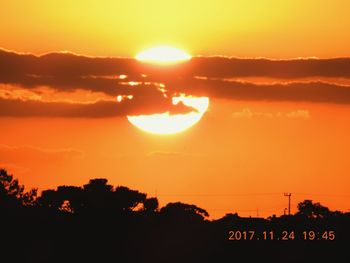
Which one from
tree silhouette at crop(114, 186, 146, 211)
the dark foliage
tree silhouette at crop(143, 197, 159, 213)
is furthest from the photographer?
tree silhouette at crop(143, 197, 159, 213)

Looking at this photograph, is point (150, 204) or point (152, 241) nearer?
point (152, 241)

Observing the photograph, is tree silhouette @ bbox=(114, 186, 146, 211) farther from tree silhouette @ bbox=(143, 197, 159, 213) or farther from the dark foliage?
the dark foliage

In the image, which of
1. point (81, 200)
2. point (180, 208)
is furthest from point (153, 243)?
point (180, 208)

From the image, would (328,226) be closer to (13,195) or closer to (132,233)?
(132,233)

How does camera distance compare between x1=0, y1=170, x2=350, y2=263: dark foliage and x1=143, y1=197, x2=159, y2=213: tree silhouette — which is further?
x1=143, y1=197, x2=159, y2=213: tree silhouette

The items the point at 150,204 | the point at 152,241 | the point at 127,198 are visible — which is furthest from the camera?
the point at 150,204

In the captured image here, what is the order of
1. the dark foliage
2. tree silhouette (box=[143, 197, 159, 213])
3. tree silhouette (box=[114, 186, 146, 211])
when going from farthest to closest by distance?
tree silhouette (box=[143, 197, 159, 213])
tree silhouette (box=[114, 186, 146, 211])
the dark foliage

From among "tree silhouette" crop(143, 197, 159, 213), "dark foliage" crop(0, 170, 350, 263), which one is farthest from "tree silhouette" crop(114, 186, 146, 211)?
"dark foliage" crop(0, 170, 350, 263)

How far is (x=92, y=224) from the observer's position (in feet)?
327

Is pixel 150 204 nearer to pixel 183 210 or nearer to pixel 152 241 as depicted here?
pixel 183 210

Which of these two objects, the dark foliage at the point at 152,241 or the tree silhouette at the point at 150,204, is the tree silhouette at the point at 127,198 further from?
the dark foliage at the point at 152,241

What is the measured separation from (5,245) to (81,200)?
228 feet

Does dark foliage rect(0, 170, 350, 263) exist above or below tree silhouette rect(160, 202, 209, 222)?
below

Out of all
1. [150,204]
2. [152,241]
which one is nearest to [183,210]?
[150,204]
